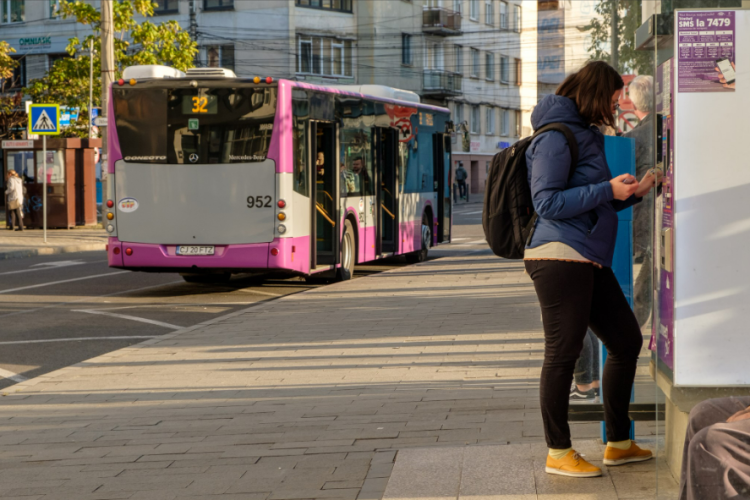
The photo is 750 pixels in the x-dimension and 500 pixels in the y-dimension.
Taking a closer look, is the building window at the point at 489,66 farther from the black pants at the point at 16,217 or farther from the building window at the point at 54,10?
the black pants at the point at 16,217

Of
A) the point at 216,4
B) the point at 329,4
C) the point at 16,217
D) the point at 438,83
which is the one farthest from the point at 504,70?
the point at 16,217

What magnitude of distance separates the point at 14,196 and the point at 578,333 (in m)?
26.0

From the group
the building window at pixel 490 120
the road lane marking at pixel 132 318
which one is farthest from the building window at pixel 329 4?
the road lane marking at pixel 132 318

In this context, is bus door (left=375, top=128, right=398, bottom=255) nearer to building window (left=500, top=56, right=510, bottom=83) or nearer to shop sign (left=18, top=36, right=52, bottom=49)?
shop sign (left=18, top=36, right=52, bottom=49)

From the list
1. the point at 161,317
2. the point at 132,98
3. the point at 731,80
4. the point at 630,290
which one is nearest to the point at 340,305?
the point at 161,317

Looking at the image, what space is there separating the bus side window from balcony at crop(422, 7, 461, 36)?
44722mm

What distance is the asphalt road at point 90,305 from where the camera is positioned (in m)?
9.59

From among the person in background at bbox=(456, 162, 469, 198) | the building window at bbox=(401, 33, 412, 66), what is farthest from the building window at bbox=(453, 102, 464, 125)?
the person in background at bbox=(456, 162, 469, 198)

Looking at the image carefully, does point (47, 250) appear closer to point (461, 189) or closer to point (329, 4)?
point (329, 4)

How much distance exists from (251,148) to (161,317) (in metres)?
2.80

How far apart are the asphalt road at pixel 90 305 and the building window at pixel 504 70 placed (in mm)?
49671

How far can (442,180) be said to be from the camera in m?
20.4

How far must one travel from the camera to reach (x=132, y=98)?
14.0 metres

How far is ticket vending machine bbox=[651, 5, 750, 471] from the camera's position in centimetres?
358
